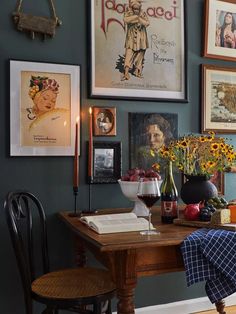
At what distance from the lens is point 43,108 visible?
2293mm

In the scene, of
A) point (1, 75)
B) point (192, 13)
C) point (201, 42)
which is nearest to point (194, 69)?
point (201, 42)

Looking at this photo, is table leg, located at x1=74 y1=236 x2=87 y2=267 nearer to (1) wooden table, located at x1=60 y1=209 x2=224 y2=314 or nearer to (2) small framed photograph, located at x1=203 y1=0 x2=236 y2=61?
(1) wooden table, located at x1=60 y1=209 x2=224 y2=314

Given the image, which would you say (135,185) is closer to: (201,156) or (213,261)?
(201,156)

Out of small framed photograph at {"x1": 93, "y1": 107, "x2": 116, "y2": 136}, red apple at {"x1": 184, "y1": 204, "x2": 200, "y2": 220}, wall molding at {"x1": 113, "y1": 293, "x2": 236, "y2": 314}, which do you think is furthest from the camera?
wall molding at {"x1": 113, "y1": 293, "x2": 236, "y2": 314}

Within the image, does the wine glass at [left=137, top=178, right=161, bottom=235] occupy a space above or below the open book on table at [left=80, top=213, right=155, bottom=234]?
above

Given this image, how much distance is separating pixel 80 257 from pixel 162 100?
117 cm

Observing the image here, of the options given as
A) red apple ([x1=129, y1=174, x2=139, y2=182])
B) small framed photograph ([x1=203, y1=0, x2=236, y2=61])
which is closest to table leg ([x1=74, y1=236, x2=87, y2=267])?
red apple ([x1=129, y1=174, x2=139, y2=182])

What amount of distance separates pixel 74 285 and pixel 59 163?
83 cm

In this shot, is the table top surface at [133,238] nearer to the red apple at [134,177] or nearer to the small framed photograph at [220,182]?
the red apple at [134,177]

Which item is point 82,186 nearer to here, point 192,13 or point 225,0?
point 192,13

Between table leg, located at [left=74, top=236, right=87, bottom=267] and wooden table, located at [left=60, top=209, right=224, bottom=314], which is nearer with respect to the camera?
wooden table, located at [left=60, top=209, right=224, bottom=314]

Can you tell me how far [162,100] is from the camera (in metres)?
2.56

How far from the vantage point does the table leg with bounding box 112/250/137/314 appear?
1.51 metres

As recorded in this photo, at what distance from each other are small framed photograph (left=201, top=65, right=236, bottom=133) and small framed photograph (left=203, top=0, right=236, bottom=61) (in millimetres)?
108
